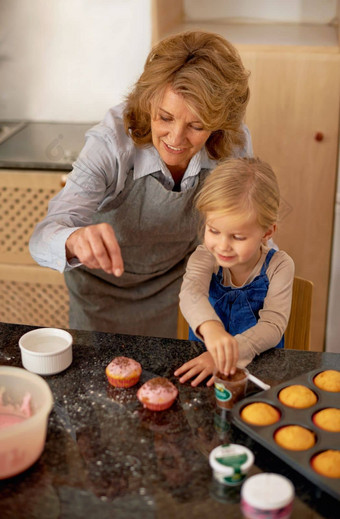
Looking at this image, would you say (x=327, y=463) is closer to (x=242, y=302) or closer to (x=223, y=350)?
(x=223, y=350)

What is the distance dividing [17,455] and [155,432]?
0.83 feet

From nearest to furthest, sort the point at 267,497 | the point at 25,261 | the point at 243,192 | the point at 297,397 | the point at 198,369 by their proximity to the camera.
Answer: the point at 267,497
the point at 297,397
the point at 198,369
the point at 243,192
the point at 25,261

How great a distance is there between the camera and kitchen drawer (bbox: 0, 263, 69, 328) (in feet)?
8.89

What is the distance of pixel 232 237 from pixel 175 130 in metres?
0.31

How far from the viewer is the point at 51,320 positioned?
2.87 metres

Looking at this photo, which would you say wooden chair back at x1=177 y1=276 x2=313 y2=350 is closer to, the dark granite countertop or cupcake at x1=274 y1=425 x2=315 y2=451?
the dark granite countertop

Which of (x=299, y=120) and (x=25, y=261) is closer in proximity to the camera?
(x=299, y=120)

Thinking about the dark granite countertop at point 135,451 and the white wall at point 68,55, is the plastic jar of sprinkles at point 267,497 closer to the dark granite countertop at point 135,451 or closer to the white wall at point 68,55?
the dark granite countertop at point 135,451


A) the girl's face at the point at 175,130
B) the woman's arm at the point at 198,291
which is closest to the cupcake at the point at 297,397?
the woman's arm at the point at 198,291

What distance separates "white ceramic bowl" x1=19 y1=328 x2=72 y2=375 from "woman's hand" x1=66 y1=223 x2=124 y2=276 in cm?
18

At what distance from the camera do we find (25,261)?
2.72 meters

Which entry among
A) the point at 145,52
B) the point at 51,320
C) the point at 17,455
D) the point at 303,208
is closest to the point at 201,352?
the point at 17,455

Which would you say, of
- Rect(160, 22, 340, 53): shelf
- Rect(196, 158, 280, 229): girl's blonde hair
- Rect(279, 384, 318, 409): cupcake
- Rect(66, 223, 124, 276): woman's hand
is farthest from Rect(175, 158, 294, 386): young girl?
Rect(160, 22, 340, 53): shelf

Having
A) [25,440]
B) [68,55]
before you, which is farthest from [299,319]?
[68,55]
